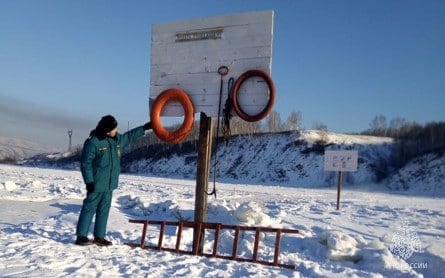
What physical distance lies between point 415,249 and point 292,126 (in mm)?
60877

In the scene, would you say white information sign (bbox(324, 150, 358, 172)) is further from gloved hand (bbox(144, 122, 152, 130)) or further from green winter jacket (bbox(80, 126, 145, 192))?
green winter jacket (bbox(80, 126, 145, 192))

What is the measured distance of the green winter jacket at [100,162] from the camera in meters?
5.25

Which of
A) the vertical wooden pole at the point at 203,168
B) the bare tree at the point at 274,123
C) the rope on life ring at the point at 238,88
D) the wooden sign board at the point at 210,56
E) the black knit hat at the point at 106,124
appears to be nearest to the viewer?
the black knit hat at the point at 106,124

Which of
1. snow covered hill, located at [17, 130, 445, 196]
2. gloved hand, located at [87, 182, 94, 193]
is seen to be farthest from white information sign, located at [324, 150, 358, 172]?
snow covered hill, located at [17, 130, 445, 196]

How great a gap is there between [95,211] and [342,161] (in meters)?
9.55

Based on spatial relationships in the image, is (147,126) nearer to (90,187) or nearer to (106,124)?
(106,124)

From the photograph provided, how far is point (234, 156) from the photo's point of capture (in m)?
52.9

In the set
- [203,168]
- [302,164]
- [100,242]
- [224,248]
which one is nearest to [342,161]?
[224,248]

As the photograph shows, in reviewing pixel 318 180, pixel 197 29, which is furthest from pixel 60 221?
pixel 318 180

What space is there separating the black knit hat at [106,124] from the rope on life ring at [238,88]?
171cm

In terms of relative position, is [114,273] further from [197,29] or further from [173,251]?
[197,29]

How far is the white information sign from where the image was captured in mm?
13055

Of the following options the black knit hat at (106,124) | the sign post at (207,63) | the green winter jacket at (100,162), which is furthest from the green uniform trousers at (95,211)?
the sign post at (207,63)

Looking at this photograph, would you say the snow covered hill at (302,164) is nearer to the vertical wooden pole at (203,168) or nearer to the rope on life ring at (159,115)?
the vertical wooden pole at (203,168)
